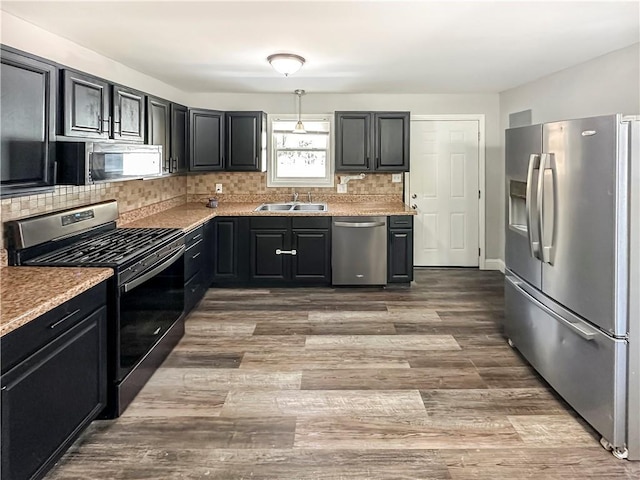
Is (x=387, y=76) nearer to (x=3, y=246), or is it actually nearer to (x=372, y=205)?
(x=372, y=205)

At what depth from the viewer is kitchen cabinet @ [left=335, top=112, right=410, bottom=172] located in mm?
5914

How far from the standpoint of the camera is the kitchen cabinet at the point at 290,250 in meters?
5.61

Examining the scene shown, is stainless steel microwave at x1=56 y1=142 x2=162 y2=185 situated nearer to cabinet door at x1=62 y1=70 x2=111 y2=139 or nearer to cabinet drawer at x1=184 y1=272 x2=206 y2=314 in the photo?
cabinet door at x1=62 y1=70 x2=111 y2=139

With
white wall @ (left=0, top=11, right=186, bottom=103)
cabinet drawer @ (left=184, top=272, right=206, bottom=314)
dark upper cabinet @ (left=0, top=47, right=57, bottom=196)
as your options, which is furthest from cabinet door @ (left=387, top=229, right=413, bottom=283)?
dark upper cabinet @ (left=0, top=47, right=57, bottom=196)

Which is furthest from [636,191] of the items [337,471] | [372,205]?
[372,205]

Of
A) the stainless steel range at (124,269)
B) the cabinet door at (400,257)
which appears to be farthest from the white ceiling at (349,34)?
the cabinet door at (400,257)

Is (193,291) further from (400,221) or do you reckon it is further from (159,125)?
(400,221)

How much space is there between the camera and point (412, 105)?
6402 mm

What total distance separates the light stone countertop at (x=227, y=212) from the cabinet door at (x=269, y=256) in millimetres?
225

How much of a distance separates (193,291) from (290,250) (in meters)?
1.35

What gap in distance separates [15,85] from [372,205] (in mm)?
4329

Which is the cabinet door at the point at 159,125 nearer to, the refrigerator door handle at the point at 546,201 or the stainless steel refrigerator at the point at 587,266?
the stainless steel refrigerator at the point at 587,266

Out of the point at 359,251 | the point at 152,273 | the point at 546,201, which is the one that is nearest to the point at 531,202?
the point at 546,201

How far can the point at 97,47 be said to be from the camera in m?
3.75
